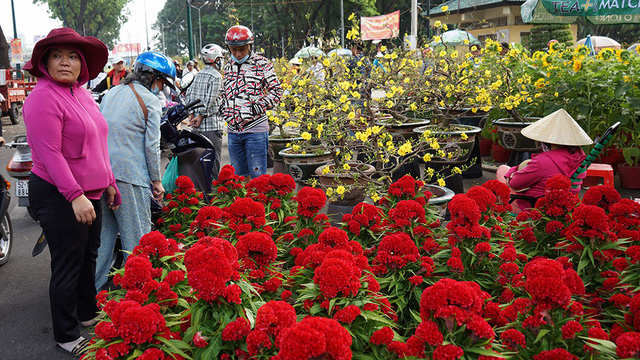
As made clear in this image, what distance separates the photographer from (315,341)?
1.61 m

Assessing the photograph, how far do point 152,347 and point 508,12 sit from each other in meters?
32.3

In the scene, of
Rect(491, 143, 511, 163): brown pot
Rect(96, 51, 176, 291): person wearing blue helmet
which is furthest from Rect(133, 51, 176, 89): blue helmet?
Rect(491, 143, 511, 163): brown pot

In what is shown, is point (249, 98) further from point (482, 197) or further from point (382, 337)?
point (382, 337)

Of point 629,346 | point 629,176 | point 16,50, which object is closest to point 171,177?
point 629,346

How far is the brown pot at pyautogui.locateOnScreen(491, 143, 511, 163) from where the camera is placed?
9.36 meters

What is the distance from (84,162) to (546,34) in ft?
97.7

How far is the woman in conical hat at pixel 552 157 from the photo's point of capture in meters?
4.50

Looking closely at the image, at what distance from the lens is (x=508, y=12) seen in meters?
30.8

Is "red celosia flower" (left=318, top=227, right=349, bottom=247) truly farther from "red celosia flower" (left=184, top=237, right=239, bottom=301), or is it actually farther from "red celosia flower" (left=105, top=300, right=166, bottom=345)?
"red celosia flower" (left=105, top=300, right=166, bottom=345)

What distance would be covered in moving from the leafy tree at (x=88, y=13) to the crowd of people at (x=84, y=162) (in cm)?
5977

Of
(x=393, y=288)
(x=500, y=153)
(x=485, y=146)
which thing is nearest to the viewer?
(x=393, y=288)

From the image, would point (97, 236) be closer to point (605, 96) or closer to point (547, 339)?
point (547, 339)

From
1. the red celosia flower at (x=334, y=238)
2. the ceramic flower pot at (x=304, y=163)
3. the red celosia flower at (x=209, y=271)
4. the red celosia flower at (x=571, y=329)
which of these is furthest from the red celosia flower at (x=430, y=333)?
the ceramic flower pot at (x=304, y=163)

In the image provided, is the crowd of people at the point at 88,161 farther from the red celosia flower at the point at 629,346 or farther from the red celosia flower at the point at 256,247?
the red celosia flower at the point at 629,346
